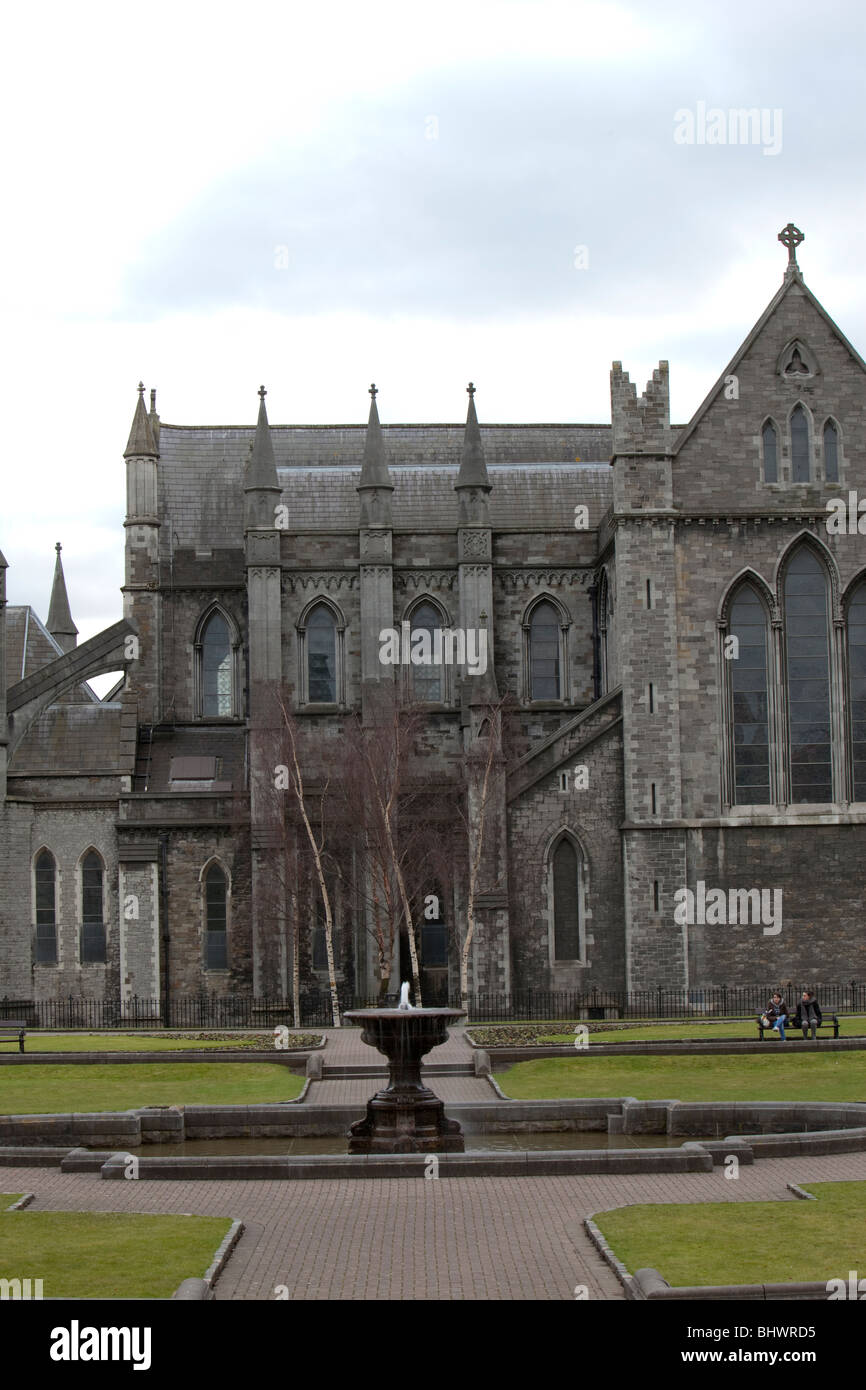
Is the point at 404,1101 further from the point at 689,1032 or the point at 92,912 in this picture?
the point at 92,912

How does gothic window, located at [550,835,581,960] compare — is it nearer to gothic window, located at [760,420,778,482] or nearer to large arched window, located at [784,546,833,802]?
large arched window, located at [784,546,833,802]

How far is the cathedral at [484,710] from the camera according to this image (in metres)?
46.4

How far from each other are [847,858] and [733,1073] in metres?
16.3

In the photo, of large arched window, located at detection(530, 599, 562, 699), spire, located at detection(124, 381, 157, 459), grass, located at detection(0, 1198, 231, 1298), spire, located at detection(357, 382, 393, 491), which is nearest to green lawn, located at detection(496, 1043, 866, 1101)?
grass, located at detection(0, 1198, 231, 1298)

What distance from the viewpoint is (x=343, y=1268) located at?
15.9m

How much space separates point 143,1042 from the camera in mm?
39000

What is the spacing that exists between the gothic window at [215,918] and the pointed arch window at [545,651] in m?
12.0

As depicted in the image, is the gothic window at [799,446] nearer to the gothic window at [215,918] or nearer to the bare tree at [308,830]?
the bare tree at [308,830]

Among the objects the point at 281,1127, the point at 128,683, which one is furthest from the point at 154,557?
the point at 281,1127

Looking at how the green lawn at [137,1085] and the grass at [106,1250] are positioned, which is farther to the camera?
the green lawn at [137,1085]

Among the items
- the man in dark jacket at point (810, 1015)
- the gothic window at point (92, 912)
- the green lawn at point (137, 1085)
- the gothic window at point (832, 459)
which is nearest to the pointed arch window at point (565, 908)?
the gothic window at point (832, 459)

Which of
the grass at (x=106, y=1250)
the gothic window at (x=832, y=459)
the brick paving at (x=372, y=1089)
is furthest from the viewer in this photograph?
the gothic window at (x=832, y=459)

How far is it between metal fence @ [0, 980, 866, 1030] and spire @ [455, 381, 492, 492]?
15899 mm
